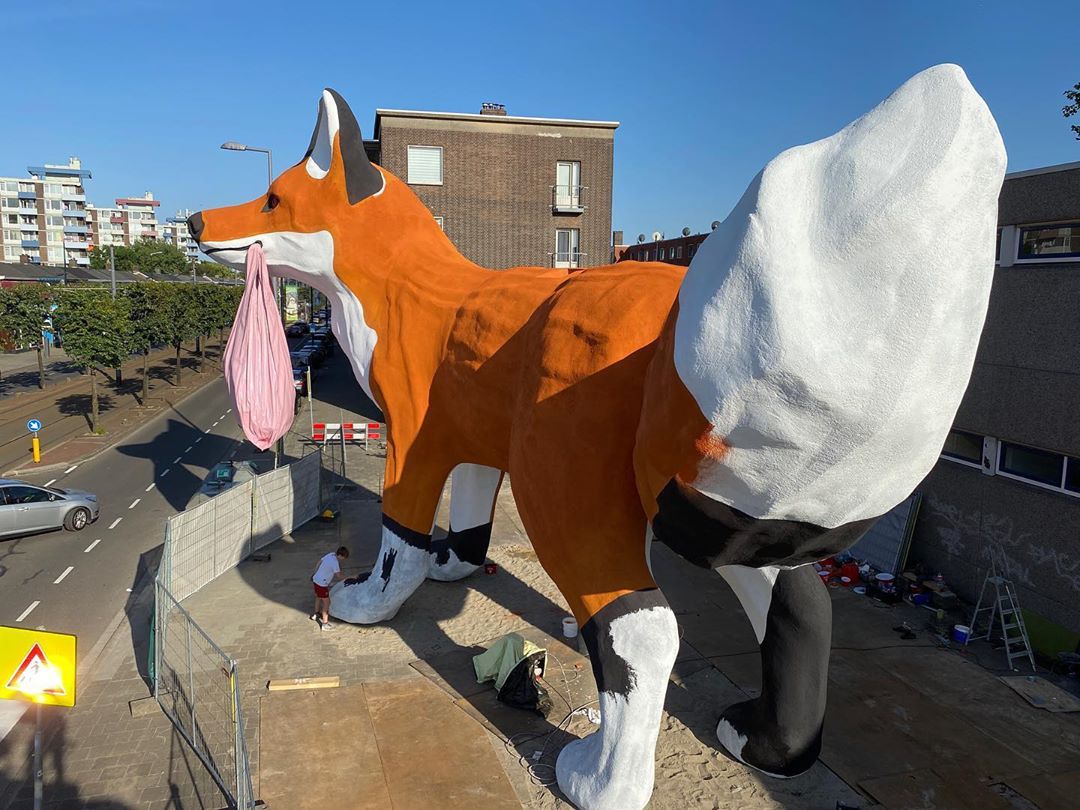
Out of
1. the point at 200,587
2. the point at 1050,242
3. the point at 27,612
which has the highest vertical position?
the point at 1050,242

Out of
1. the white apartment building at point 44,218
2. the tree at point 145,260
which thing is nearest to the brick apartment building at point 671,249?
the tree at point 145,260

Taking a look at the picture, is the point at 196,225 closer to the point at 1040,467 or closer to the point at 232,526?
the point at 232,526

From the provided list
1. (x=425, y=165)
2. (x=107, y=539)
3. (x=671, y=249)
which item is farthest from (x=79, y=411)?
(x=671, y=249)

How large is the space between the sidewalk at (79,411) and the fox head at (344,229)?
12.1 meters

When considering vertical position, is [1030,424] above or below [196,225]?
below

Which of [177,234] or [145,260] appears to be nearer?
[145,260]

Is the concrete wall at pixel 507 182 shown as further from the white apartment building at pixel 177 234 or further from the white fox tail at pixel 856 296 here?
the white apartment building at pixel 177 234

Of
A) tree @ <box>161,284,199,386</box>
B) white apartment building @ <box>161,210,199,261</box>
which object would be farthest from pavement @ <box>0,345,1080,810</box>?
white apartment building @ <box>161,210,199,261</box>

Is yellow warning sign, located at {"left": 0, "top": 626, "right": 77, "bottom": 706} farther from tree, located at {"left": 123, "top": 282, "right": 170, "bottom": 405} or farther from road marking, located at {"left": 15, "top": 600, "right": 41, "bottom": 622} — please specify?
tree, located at {"left": 123, "top": 282, "right": 170, "bottom": 405}

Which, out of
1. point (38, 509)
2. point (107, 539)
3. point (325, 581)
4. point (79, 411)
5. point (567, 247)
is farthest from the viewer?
point (567, 247)

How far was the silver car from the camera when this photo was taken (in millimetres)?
12242

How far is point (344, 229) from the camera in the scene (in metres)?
8.44

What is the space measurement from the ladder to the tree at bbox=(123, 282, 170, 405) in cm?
2453

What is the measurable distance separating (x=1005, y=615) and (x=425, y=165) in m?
20.5
